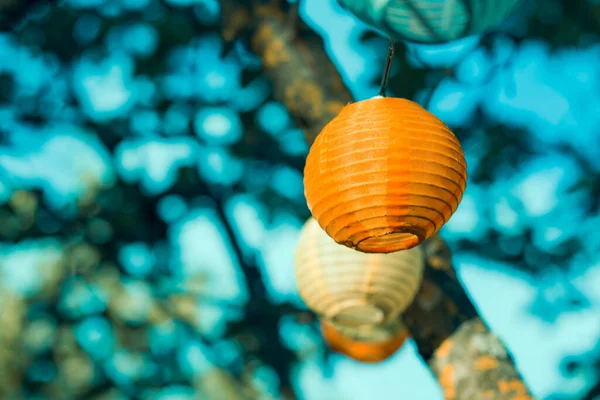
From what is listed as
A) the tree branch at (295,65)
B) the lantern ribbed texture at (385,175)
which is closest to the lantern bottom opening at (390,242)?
the lantern ribbed texture at (385,175)

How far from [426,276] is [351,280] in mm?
542

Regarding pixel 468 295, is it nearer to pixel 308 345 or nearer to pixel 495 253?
pixel 495 253

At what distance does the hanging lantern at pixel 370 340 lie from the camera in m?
2.60

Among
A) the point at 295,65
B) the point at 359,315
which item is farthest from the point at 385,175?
the point at 295,65

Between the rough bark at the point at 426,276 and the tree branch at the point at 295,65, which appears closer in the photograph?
the rough bark at the point at 426,276

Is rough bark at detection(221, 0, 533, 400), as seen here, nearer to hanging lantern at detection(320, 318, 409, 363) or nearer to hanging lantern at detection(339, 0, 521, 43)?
hanging lantern at detection(320, 318, 409, 363)

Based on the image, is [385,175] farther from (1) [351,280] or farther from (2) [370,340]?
(2) [370,340]

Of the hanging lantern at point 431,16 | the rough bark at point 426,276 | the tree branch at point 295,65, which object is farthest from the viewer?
the tree branch at point 295,65

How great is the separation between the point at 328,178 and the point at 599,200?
3.12 meters

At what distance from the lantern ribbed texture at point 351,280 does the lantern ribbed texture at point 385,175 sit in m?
0.69

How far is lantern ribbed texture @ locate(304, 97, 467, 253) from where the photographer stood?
122 cm

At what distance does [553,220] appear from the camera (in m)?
4.04

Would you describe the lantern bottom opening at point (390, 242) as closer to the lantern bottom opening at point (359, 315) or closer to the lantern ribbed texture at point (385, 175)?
the lantern ribbed texture at point (385, 175)

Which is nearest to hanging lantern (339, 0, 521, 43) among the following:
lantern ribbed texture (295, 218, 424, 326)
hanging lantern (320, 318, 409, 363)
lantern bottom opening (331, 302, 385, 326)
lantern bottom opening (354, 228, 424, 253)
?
lantern bottom opening (354, 228, 424, 253)
